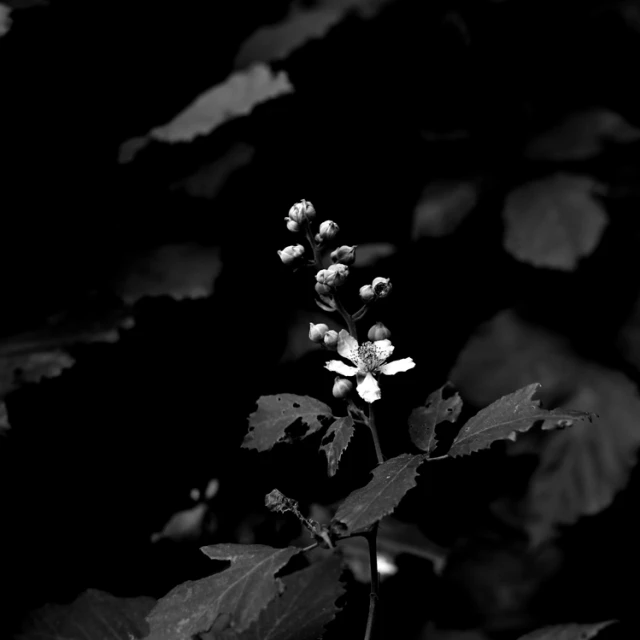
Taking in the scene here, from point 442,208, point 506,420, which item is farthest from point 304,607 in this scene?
point 442,208

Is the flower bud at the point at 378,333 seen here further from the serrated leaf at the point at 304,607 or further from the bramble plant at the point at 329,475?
the serrated leaf at the point at 304,607

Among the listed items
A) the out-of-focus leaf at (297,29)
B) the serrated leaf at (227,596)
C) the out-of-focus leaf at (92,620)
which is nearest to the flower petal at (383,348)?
the serrated leaf at (227,596)

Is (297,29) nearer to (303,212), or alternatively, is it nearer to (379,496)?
(303,212)

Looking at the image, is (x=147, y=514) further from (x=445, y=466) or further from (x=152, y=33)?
(x=152, y=33)

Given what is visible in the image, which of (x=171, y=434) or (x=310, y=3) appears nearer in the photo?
(x=171, y=434)

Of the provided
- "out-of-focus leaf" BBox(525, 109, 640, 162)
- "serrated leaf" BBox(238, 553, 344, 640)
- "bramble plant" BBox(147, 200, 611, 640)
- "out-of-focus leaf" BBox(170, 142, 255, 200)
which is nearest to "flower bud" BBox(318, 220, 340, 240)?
"bramble plant" BBox(147, 200, 611, 640)

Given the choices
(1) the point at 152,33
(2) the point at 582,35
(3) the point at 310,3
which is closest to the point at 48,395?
(1) the point at 152,33
